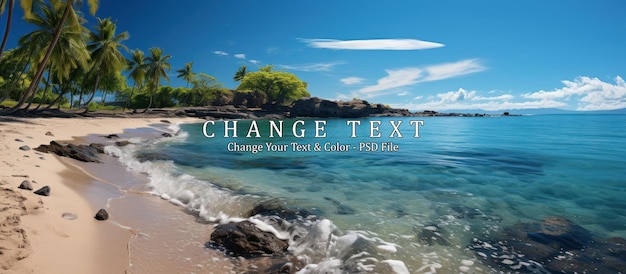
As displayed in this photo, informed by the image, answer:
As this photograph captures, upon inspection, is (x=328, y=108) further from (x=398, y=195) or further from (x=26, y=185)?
(x=26, y=185)

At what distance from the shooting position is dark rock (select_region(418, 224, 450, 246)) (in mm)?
5270

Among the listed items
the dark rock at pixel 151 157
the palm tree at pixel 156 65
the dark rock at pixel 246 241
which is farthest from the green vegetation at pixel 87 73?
the dark rock at pixel 246 241

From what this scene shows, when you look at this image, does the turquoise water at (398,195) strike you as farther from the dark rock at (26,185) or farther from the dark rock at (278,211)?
the dark rock at (26,185)

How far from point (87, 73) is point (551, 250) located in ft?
151

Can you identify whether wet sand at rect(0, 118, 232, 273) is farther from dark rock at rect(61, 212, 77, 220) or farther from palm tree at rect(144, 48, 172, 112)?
palm tree at rect(144, 48, 172, 112)

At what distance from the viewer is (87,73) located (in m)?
37.8

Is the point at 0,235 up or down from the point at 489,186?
up

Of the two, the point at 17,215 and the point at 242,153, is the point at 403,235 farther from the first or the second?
the point at 242,153

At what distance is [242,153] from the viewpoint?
16.2 m

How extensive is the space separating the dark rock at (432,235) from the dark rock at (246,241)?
7.74ft

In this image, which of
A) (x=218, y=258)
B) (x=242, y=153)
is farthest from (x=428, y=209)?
(x=242, y=153)

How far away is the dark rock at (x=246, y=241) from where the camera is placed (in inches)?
187

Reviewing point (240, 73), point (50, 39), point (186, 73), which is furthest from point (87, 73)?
point (240, 73)

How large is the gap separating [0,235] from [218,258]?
103 inches
